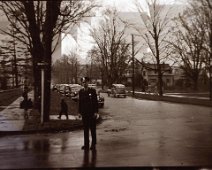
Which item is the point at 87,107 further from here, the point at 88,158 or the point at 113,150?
the point at 88,158

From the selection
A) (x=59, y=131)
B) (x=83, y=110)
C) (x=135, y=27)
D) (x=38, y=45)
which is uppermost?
(x=135, y=27)

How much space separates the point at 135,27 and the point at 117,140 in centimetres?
5741

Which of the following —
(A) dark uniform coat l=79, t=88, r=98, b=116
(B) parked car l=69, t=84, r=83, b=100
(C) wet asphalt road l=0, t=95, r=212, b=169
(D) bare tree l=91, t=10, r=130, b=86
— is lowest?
(C) wet asphalt road l=0, t=95, r=212, b=169

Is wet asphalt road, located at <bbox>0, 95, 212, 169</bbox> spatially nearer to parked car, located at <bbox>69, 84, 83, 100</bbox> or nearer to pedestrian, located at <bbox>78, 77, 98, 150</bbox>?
pedestrian, located at <bbox>78, 77, 98, 150</bbox>

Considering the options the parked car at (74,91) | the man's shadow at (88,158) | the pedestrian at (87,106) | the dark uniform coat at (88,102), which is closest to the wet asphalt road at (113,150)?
the man's shadow at (88,158)

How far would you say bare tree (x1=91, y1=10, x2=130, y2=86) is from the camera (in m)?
89.3

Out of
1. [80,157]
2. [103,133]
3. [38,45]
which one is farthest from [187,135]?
[38,45]

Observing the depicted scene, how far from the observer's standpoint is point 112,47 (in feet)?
294

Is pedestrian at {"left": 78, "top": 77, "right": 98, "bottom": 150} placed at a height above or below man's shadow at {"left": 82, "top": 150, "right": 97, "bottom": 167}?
above

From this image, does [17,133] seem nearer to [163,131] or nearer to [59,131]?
[59,131]

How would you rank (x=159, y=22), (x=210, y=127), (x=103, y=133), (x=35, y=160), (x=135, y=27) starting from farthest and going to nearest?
(x=135, y=27)
(x=159, y=22)
(x=210, y=127)
(x=103, y=133)
(x=35, y=160)

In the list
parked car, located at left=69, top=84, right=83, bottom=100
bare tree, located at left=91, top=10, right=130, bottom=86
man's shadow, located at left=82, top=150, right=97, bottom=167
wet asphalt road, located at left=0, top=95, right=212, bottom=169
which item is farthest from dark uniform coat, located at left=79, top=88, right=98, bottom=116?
bare tree, located at left=91, top=10, right=130, bottom=86

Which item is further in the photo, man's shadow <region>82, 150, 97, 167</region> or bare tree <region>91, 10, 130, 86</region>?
bare tree <region>91, 10, 130, 86</region>

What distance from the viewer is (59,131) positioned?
18094mm
